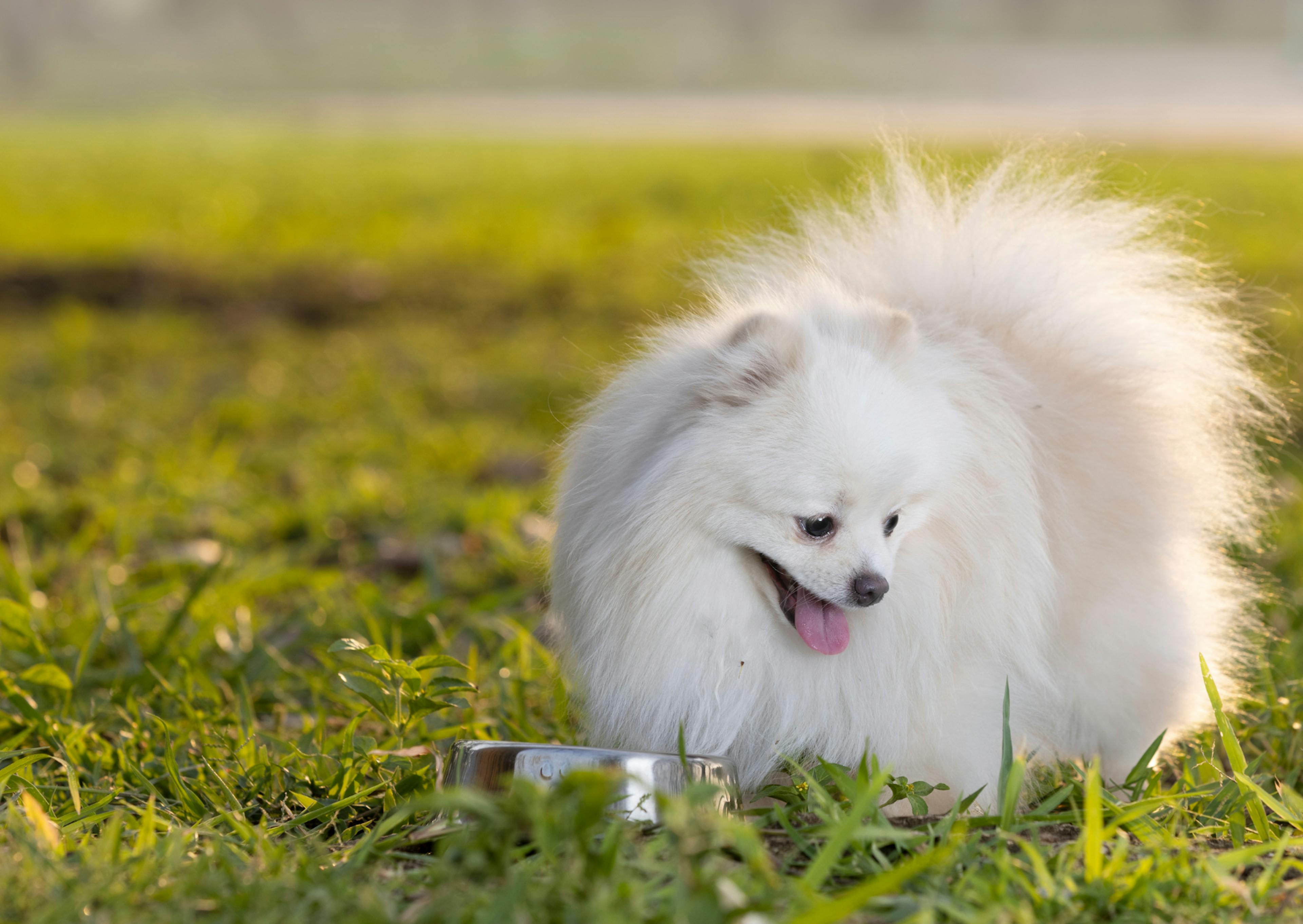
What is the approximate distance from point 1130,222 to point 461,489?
9.68ft

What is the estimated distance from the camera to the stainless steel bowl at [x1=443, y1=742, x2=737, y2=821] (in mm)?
2066

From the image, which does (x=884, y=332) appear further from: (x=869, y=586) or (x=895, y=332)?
(x=869, y=586)

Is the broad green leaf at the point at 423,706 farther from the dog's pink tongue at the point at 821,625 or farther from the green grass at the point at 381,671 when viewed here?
the dog's pink tongue at the point at 821,625

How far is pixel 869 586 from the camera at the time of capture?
2.18 metres

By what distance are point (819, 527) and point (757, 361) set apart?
1.13 feet

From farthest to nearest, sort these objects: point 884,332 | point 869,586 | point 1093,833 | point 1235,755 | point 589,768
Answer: point 1235,755 < point 884,332 < point 869,586 < point 589,768 < point 1093,833

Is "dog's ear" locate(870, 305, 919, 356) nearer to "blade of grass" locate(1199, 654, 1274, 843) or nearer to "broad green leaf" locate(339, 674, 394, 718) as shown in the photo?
"blade of grass" locate(1199, 654, 1274, 843)

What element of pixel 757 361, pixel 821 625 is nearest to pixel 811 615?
pixel 821 625

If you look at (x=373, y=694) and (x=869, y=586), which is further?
(x=373, y=694)

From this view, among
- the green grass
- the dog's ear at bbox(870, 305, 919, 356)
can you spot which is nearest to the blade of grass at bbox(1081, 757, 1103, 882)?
the green grass

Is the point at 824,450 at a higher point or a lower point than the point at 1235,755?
higher

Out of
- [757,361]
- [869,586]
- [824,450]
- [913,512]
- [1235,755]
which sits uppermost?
[757,361]

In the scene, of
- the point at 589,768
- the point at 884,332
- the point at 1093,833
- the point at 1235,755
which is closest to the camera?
the point at 1093,833

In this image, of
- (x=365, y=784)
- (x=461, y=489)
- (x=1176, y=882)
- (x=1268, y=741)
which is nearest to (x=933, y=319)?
(x=1176, y=882)
